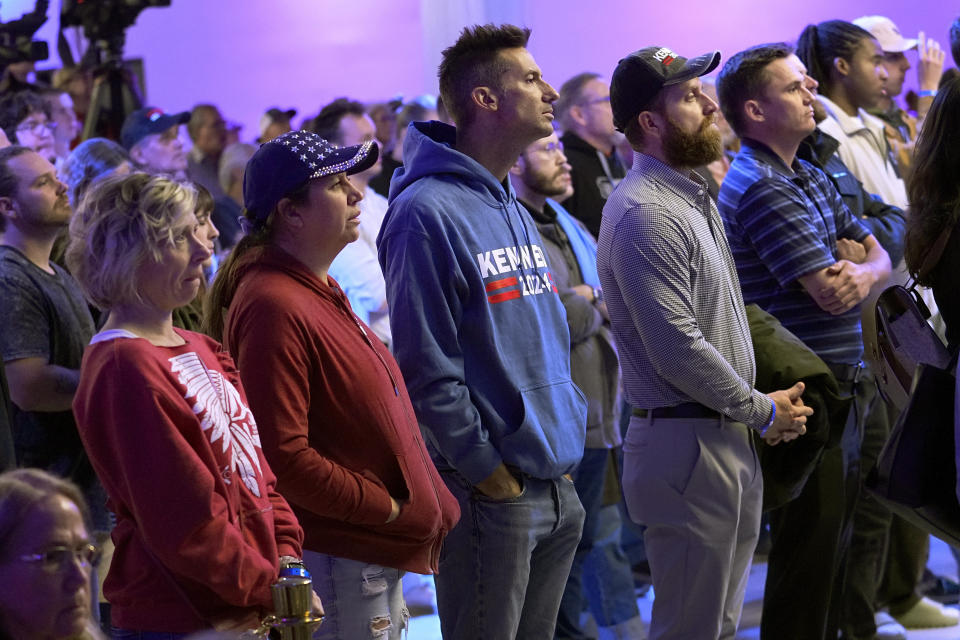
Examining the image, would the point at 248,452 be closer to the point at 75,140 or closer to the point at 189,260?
the point at 189,260

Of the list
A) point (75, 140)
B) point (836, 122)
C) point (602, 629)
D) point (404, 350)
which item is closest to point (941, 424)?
point (404, 350)

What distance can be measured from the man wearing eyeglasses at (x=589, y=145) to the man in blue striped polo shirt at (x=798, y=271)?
4.16 feet

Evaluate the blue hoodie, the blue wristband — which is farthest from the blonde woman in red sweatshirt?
the blue wristband

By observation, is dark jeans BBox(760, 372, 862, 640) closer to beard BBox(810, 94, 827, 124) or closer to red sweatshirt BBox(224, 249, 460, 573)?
beard BBox(810, 94, 827, 124)

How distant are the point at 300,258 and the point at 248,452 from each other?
17.8 inches

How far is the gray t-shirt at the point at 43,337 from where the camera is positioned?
2930 mm

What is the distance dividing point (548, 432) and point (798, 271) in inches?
39.2

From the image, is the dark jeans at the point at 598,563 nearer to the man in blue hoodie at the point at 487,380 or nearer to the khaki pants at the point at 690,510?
the khaki pants at the point at 690,510

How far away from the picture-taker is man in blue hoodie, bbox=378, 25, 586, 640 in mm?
2461

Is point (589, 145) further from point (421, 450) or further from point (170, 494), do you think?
point (170, 494)

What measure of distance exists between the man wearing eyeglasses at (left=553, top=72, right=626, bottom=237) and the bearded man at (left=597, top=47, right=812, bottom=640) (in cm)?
175

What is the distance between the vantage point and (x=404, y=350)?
2.47m

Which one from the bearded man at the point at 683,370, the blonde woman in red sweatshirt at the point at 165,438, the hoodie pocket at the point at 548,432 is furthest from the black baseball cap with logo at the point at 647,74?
the blonde woman in red sweatshirt at the point at 165,438

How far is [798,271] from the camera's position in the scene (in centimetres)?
317
